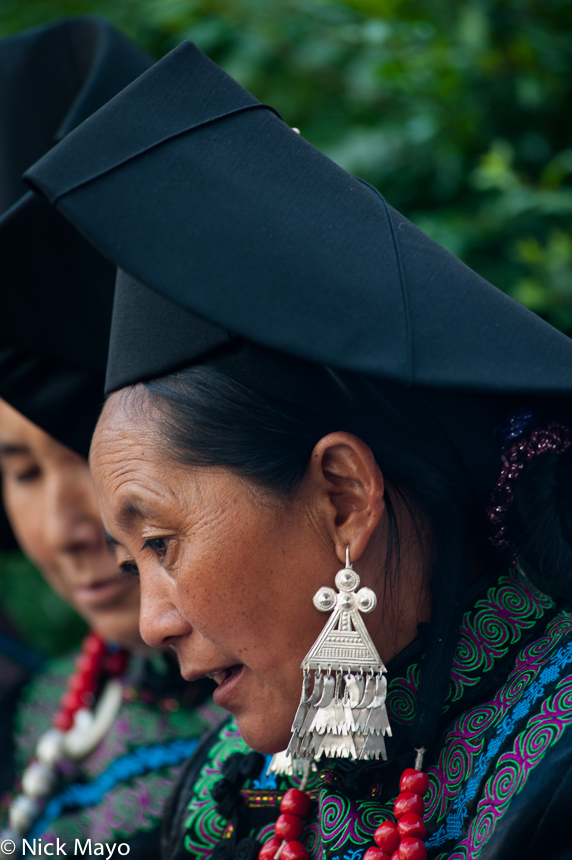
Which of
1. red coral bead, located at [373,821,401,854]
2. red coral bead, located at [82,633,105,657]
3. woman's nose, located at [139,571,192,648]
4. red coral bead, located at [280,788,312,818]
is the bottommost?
red coral bead, located at [82,633,105,657]

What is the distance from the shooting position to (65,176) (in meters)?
1.06

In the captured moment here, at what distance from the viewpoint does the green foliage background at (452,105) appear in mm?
2121

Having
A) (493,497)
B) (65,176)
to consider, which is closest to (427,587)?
(493,497)

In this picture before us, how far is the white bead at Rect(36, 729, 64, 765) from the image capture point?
242cm

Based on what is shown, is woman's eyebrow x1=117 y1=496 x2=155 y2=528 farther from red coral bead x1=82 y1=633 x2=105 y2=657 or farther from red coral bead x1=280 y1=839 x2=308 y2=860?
red coral bead x1=82 y1=633 x2=105 y2=657

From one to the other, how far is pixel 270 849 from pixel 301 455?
0.71 m

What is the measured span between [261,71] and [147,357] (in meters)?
1.64

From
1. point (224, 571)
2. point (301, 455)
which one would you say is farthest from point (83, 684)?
point (301, 455)

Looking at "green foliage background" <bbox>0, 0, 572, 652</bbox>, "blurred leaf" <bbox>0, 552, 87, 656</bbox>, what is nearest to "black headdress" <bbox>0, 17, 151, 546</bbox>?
"green foliage background" <bbox>0, 0, 572, 652</bbox>

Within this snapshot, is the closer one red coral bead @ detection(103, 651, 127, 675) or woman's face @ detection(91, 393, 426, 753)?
woman's face @ detection(91, 393, 426, 753)

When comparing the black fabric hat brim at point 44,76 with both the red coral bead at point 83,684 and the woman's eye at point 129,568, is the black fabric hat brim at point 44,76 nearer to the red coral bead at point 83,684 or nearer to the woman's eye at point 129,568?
the woman's eye at point 129,568

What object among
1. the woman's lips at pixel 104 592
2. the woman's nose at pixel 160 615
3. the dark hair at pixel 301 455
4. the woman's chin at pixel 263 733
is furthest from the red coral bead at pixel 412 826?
the woman's lips at pixel 104 592

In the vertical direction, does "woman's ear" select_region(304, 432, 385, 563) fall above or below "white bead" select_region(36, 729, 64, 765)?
above

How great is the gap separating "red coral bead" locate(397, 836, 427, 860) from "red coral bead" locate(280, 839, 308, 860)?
0.77ft
